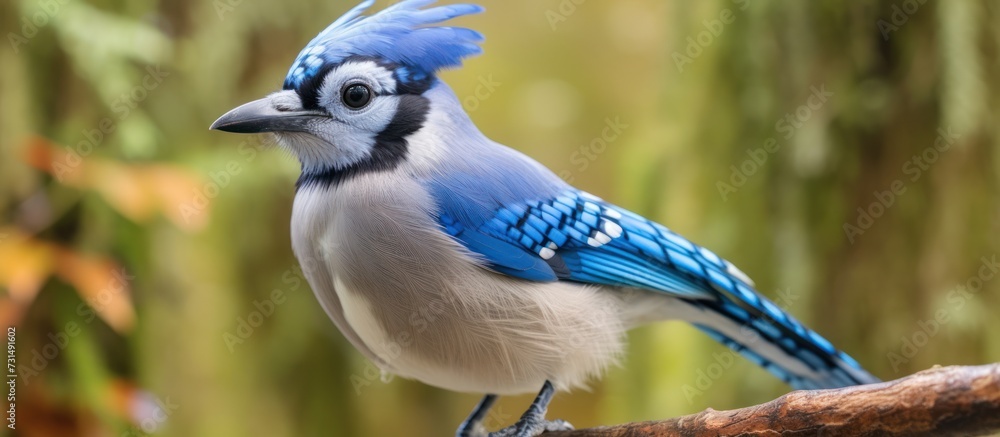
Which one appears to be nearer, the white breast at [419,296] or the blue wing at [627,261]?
the white breast at [419,296]

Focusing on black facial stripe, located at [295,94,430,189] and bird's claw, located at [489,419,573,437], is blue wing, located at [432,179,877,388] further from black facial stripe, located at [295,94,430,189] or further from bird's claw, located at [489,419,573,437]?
bird's claw, located at [489,419,573,437]

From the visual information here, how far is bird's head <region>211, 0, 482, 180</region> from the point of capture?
1616mm

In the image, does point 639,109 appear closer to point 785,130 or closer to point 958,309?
point 785,130

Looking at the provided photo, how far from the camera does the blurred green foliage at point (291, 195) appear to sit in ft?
7.83

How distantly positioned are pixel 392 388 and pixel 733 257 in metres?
1.35

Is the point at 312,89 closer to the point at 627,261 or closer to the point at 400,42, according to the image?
the point at 400,42

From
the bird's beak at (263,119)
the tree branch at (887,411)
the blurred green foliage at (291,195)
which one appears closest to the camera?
the tree branch at (887,411)

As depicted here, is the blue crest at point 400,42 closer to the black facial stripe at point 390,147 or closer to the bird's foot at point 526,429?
the black facial stripe at point 390,147

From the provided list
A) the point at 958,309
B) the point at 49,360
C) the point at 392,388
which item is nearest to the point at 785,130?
the point at 958,309

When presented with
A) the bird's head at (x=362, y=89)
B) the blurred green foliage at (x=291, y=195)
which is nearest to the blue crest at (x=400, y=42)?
Answer: the bird's head at (x=362, y=89)

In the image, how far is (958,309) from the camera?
8.04ft

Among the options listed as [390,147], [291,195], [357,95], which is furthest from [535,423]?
[291,195]

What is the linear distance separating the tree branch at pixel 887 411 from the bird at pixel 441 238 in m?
0.38

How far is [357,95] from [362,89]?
0.6 inches
